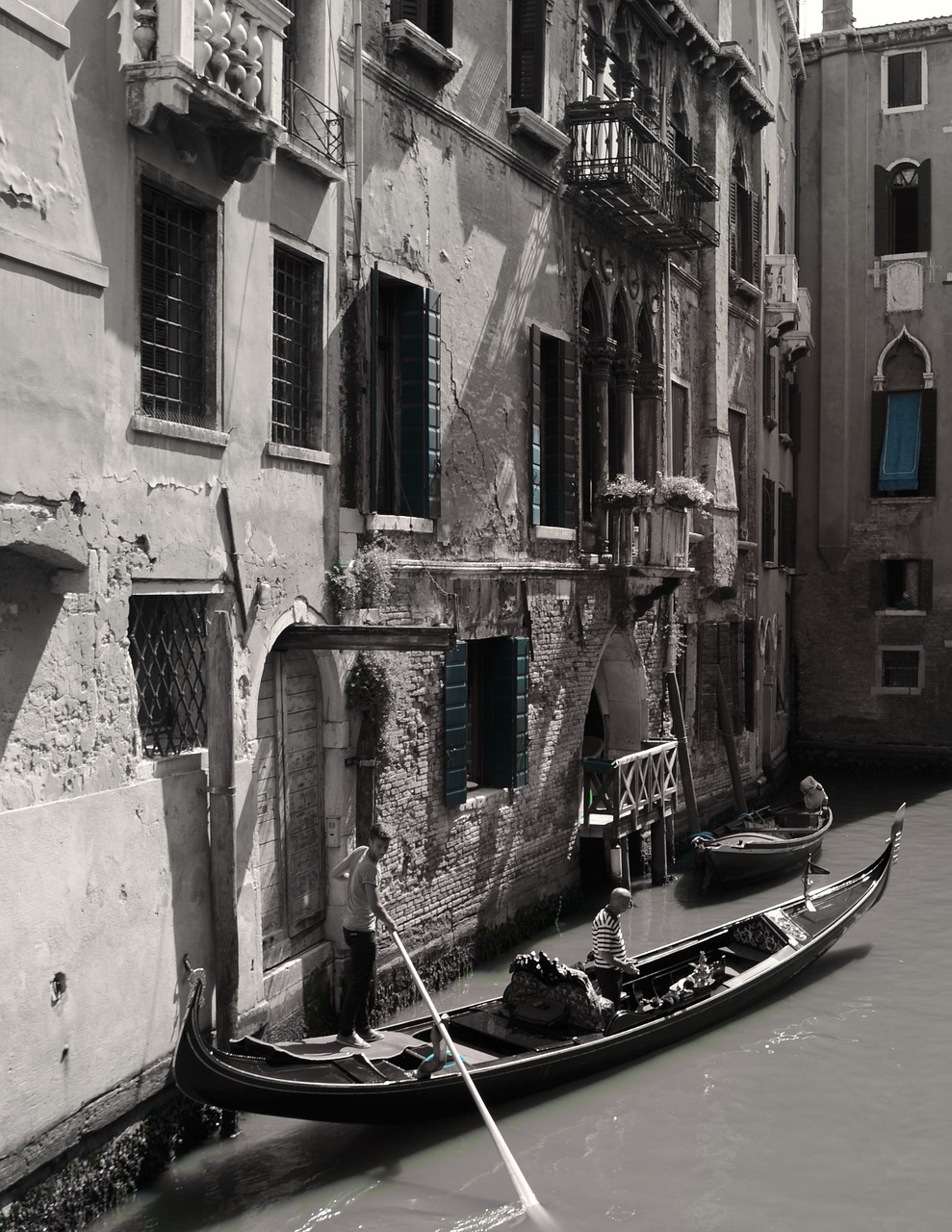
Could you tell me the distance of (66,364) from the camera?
249 inches

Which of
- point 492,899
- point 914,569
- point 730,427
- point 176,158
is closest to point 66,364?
point 176,158

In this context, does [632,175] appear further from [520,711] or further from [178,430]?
[178,430]

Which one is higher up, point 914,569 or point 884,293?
point 884,293

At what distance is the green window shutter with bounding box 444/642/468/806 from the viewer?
10.5 metres

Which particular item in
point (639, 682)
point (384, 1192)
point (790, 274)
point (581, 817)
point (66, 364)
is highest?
point (790, 274)

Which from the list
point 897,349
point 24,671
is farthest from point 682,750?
point 897,349

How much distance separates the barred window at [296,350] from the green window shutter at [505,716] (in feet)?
11.2

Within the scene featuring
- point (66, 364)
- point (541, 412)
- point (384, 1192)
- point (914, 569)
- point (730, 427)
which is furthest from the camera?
point (914, 569)

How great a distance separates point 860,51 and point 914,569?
30.9 feet

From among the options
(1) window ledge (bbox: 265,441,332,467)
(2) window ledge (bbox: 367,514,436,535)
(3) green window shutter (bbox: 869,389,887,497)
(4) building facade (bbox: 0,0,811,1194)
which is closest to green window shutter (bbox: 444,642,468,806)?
(4) building facade (bbox: 0,0,811,1194)

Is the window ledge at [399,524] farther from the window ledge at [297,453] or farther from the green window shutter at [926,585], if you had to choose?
the green window shutter at [926,585]

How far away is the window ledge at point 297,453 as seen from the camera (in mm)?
8305

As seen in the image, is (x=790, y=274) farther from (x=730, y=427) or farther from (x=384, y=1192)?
(x=384, y=1192)

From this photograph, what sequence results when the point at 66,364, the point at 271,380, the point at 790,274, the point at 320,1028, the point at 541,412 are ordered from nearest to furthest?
the point at 66,364
the point at 271,380
the point at 320,1028
the point at 541,412
the point at 790,274
